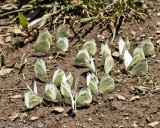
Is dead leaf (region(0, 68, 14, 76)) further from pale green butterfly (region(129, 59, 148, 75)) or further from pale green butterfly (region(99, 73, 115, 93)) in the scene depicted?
pale green butterfly (region(129, 59, 148, 75))

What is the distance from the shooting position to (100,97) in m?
2.40

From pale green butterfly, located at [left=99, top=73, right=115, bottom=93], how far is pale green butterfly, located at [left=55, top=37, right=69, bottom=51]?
0.72 meters

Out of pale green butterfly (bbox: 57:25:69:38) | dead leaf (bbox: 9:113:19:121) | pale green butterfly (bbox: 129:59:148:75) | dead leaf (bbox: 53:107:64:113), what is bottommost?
dead leaf (bbox: 9:113:19:121)

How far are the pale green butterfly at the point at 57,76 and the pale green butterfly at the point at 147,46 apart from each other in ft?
2.77

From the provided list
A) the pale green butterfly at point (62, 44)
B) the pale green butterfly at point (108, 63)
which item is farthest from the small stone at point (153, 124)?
the pale green butterfly at point (62, 44)

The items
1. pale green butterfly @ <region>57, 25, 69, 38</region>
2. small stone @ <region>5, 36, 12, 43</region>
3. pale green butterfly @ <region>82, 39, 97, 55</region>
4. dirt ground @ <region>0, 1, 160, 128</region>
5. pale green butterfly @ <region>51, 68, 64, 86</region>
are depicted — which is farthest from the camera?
small stone @ <region>5, 36, 12, 43</region>

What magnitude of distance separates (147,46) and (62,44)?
31.9 inches

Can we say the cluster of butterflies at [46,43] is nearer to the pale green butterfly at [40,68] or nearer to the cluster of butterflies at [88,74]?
the cluster of butterflies at [88,74]

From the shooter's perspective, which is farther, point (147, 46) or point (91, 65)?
point (147, 46)

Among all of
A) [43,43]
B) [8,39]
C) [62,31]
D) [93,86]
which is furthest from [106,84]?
[8,39]

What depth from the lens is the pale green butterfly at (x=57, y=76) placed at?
2.45m

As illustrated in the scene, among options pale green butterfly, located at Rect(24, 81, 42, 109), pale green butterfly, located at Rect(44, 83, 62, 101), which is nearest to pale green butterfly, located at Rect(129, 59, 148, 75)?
pale green butterfly, located at Rect(44, 83, 62, 101)

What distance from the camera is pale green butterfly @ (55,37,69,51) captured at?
2.92m

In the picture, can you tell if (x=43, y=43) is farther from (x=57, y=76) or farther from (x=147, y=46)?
(x=147, y=46)
